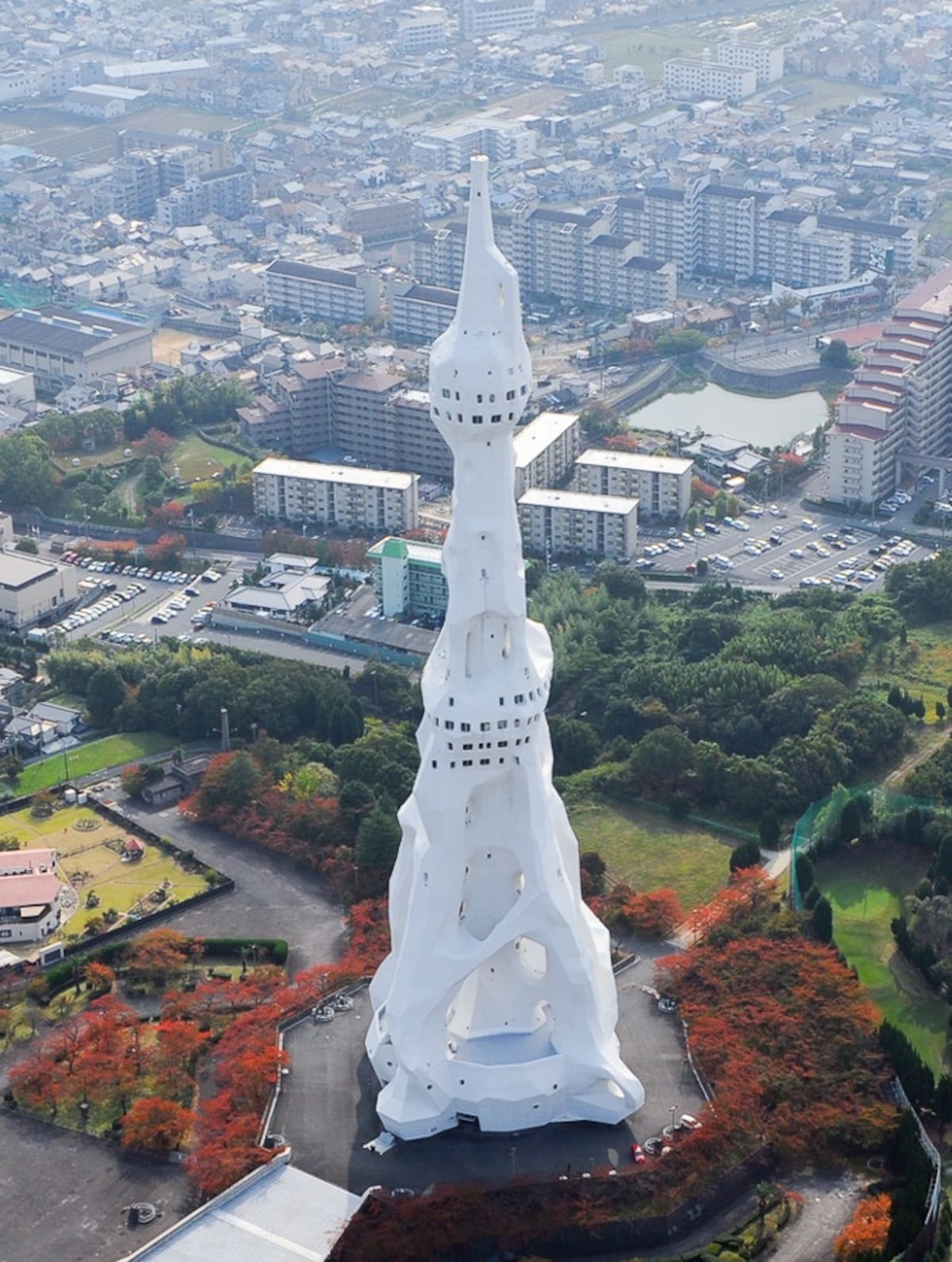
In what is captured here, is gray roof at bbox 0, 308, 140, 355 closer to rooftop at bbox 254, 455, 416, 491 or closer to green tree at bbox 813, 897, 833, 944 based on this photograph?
rooftop at bbox 254, 455, 416, 491

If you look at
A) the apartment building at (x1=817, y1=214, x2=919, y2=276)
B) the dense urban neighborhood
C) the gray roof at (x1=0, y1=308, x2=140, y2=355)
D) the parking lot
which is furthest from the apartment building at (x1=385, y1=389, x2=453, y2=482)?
the apartment building at (x1=817, y1=214, x2=919, y2=276)

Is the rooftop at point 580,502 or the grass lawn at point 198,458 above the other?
the rooftop at point 580,502

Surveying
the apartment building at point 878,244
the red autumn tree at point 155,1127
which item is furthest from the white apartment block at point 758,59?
the red autumn tree at point 155,1127

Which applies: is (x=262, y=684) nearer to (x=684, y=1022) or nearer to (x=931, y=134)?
(x=684, y=1022)

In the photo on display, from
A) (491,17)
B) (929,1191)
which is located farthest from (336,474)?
(491,17)

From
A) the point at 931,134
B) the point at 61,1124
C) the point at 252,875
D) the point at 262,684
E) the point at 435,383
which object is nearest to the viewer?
the point at 435,383

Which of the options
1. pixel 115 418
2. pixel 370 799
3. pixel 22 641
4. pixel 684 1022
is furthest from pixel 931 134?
pixel 684 1022

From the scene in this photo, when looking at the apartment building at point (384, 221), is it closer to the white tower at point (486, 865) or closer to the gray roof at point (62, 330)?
the gray roof at point (62, 330)
